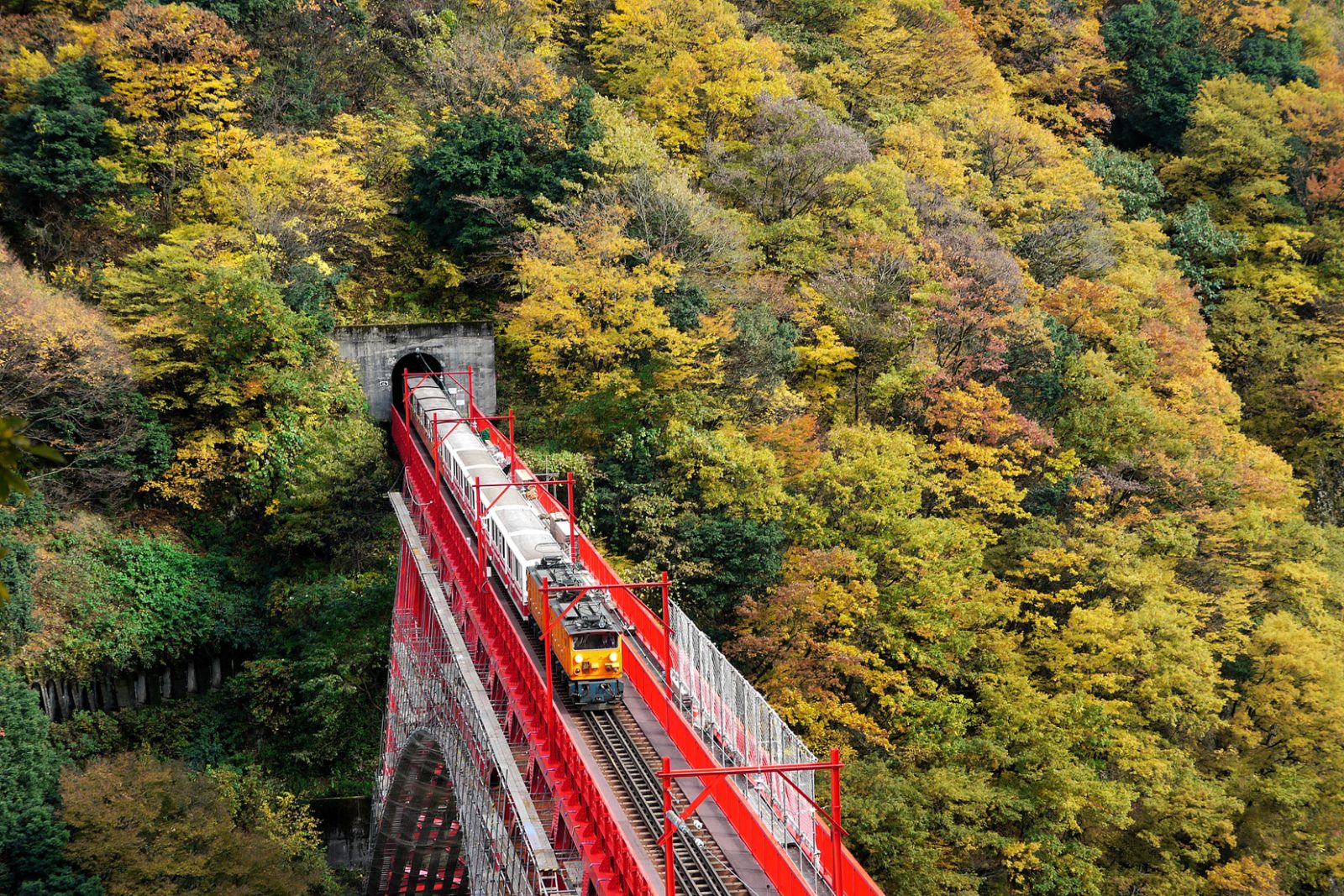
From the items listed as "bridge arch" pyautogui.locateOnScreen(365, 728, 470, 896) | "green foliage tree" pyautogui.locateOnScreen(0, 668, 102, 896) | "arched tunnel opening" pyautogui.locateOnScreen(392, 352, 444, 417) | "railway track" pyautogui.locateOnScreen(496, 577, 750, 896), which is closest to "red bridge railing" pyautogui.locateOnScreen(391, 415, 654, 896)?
"railway track" pyautogui.locateOnScreen(496, 577, 750, 896)

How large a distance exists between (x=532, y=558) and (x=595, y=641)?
3410 mm

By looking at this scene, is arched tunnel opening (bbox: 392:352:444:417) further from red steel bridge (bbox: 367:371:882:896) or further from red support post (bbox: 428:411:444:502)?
red steel bridge (bbox: 367:371:882:896)

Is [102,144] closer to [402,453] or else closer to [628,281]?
[402,453]

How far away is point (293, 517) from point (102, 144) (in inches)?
547

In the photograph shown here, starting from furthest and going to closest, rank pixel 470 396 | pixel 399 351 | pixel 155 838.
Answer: pixel 399 351
pixel 470 396
pixel 155 838

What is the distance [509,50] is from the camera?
49.3m

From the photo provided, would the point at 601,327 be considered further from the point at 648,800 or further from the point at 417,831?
the point at 648,800

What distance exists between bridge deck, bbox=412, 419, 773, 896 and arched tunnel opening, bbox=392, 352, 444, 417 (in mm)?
15789

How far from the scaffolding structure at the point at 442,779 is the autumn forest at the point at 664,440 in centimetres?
246

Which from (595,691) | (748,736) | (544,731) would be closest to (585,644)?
(595,691)

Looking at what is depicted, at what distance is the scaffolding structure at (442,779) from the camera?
2003 centimetres

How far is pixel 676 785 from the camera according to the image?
65.2ft

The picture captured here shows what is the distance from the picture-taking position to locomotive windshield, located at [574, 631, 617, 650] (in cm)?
2173

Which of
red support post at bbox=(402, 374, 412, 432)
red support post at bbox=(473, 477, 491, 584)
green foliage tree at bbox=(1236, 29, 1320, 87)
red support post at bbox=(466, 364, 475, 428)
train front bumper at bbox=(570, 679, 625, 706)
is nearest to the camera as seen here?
train front bumper at bbox=(570, 679, 625, 706)
